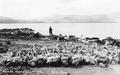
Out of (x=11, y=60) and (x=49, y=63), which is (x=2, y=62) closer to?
(x=11, y=60)

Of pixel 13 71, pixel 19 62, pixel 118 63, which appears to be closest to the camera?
pixel 13 71

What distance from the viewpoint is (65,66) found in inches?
320

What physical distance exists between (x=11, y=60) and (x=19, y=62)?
1.18 ft

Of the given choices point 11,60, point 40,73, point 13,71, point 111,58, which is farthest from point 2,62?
point 111,58

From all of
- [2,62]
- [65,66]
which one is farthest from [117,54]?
[2,62]

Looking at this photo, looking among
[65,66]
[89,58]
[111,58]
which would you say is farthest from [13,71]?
[111,58]

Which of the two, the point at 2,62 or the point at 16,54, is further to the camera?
the point at 16,54

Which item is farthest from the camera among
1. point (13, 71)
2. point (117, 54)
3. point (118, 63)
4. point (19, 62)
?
point (117, 54)

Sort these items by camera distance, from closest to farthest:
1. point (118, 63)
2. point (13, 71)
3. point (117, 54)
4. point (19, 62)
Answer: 1. point (13, 71)
2. point (19, 62)
3. point (118, 63)
4. point (117, 54)

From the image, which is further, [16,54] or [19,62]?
[16,54]

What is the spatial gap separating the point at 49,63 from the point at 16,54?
175 cm

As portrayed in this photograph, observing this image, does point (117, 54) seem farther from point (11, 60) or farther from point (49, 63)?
point (11, 60)

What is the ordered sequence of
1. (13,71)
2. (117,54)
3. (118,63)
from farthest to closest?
1. (117,54)
2. (118,63)
3. (13,71)

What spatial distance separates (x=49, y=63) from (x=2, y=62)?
199 cm
